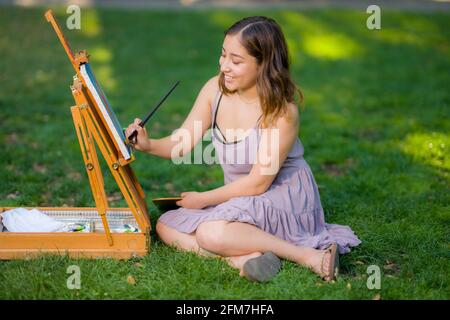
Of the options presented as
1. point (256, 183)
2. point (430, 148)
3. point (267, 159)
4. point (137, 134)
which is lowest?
point (430, 148)

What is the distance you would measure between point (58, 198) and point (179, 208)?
3.81ft

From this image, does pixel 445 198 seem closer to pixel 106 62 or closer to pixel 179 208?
pixel 179 208

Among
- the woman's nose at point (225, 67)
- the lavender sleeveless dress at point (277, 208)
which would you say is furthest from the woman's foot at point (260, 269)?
the woman's nose at point (225, 67)

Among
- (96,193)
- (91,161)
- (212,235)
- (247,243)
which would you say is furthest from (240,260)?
(91,161)

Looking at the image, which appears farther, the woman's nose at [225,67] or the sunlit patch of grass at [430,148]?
the sunlit patch of grass at [430,148]

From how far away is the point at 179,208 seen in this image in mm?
3701

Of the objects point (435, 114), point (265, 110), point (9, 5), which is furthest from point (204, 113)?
point (9, 5)

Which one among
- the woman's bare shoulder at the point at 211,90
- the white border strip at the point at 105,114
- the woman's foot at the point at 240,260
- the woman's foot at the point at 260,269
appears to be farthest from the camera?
the woman's bare shoulder at the point at 211,90

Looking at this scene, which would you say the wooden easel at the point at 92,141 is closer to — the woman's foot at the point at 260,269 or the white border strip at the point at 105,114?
the white border strip at the point at 105,114

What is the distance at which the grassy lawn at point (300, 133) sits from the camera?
317cm

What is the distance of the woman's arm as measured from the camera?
3402 millimetres

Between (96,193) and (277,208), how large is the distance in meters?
0.98

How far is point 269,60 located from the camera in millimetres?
3387

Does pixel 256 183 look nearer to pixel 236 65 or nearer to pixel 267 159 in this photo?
pixel 267 159
